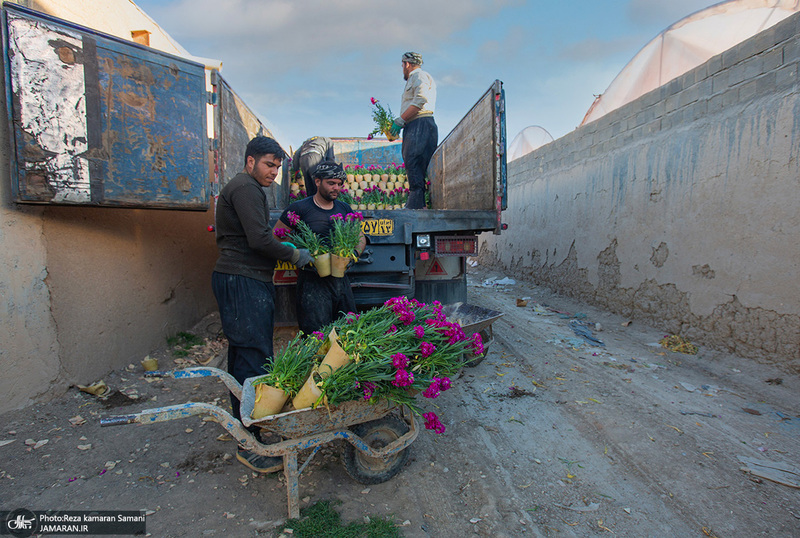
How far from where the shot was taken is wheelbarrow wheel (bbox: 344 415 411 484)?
2.17 m

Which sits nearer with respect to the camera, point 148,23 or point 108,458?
point 108,458

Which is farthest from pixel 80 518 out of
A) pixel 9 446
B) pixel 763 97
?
pixel 763 97

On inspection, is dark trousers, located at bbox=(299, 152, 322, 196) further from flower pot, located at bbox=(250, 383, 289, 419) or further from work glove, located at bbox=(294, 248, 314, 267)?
flower pot, located at bbox=(250, 383, 289, 419)

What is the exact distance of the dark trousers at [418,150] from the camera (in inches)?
194

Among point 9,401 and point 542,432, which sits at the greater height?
point 9,401

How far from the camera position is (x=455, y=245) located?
3.70m

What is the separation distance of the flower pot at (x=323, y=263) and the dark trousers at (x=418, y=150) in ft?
8.72

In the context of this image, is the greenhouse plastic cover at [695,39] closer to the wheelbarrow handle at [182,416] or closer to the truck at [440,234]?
the truck at [440,234]

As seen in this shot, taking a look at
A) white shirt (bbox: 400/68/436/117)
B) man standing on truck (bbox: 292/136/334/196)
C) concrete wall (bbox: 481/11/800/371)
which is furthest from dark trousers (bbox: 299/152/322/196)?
concrete wall (bbox: 481/11/800/371)

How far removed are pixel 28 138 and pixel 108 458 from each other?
2.31 m

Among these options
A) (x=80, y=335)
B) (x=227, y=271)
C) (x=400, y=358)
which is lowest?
(x=80, y=335)

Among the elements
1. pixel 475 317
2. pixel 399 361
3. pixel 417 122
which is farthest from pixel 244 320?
pixel 417 122

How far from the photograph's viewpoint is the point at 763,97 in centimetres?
354

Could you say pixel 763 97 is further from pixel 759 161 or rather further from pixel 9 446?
pixel 9 446
